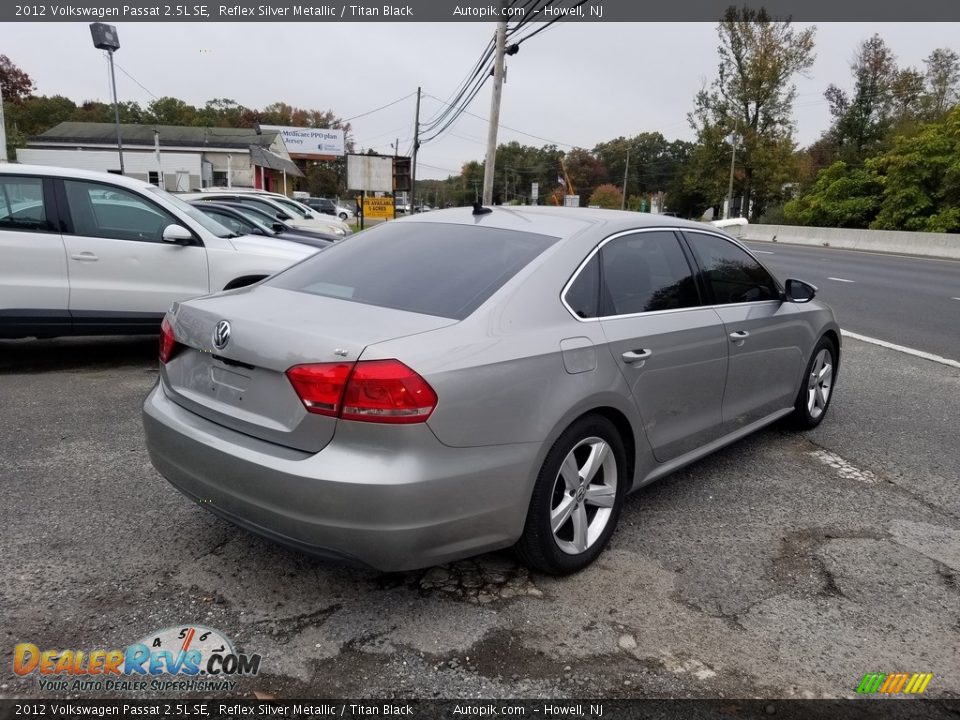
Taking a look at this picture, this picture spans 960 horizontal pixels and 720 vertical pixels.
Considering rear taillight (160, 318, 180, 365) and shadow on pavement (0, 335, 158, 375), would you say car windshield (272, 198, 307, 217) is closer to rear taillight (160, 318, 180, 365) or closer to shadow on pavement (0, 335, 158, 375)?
shadow on pavement (0, 335, 158, 375)

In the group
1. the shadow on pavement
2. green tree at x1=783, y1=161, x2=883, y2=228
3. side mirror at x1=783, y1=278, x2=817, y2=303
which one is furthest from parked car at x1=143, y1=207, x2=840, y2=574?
green tree at x1=783, y1=161, x2=883, y2=228

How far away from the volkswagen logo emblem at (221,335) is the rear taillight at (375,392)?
0.55m

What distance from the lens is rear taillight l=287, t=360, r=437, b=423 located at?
8.33ft

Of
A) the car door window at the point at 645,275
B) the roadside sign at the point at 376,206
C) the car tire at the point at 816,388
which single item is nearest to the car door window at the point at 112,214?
the car door window at the point at 645,275

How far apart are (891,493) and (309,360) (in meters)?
3.49

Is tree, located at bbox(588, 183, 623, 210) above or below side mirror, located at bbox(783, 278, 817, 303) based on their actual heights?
below

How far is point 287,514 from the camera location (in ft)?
8.73

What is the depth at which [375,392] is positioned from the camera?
2.54 m

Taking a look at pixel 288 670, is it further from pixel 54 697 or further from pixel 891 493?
pixel 891 493

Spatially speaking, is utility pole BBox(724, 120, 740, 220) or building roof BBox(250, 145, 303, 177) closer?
building roof BBox(250, 145, 303, 177)

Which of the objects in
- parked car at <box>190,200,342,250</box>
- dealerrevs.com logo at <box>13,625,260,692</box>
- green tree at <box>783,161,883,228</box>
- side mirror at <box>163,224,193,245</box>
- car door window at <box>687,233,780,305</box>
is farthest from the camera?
green tree at <box>783,161,883,228</box>

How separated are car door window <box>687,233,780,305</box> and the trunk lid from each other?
2002mm

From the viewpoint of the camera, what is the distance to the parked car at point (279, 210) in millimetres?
17281

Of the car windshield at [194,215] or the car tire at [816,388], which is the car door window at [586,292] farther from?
the car windshield at [194,215]
